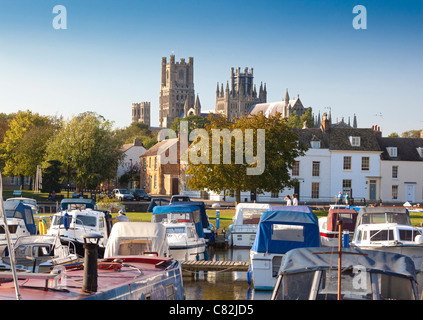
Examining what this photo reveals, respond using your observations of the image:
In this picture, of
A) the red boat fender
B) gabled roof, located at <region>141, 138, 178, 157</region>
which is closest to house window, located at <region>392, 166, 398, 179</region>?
gabled roof, located at <region>141, 138, 178, 157</region>

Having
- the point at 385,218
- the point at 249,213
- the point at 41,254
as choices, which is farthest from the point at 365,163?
the point at 41,254

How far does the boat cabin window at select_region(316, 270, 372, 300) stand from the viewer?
36.4 ft

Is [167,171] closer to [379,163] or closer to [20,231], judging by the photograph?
[379,163]

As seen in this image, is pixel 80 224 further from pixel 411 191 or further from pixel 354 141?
pixel 411 191

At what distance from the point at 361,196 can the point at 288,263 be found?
69.6m

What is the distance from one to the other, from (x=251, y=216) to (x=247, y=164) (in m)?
17.9

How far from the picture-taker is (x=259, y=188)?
188 feet

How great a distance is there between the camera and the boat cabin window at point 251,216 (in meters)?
37.9

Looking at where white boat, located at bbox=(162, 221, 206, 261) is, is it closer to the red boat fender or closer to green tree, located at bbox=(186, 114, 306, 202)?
the red boat fender

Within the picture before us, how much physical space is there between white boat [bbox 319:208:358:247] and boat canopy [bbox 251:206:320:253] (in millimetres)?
9078

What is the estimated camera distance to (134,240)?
20922mm

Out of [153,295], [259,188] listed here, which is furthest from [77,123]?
[153,295]

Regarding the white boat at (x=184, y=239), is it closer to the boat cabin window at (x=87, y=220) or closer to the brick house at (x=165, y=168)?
the boat cabin window at (x=87, y=220)
